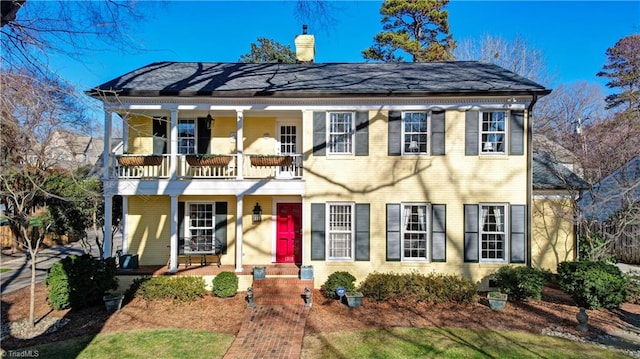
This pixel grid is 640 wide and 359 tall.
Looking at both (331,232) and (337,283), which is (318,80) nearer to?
(331,232)

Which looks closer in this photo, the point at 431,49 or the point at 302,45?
the point at 302,45

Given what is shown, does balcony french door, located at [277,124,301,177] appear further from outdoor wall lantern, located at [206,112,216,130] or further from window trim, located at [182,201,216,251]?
window trim, located at [182,201,216,251]

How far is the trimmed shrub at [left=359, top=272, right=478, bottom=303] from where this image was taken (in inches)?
411

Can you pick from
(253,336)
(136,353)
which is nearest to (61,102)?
(136,353)

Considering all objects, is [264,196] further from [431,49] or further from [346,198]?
[431,49]

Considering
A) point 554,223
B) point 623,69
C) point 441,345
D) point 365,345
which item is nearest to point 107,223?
point 365,345

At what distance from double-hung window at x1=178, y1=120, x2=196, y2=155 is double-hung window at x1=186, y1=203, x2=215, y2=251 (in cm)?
209

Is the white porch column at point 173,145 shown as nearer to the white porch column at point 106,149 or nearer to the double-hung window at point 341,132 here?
the white porch column at point 106,149

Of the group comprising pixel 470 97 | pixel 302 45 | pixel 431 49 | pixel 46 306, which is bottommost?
pixel 46 306

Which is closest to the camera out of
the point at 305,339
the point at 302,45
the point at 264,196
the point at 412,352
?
the point at 412,352

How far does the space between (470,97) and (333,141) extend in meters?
4.80

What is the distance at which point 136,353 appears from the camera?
7.58 meters

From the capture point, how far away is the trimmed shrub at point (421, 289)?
1043 centimetres

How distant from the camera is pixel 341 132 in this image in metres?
12.0
